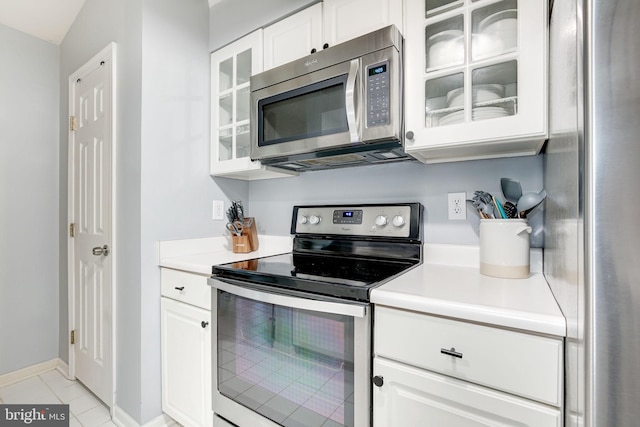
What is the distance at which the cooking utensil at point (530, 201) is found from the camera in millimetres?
1094

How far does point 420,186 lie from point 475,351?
33.5 inches

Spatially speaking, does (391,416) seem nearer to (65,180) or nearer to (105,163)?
(105,163)

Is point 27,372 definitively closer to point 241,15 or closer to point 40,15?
point 40,15

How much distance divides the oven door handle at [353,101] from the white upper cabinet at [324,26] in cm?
19

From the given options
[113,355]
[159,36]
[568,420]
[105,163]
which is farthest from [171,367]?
[159,36]

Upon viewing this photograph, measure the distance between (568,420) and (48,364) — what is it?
3118 mm

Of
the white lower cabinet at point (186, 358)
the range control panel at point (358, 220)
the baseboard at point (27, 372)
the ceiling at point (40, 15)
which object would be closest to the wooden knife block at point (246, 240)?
the range control panel at point (358, 220)

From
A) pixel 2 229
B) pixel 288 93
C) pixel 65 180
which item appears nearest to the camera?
pixel 288 93

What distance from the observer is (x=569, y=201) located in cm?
63

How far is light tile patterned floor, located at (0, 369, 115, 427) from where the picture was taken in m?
1.72

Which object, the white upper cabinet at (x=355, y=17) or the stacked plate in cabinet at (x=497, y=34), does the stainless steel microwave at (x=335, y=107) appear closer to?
the white upper cabinet at (x=355, y=17)

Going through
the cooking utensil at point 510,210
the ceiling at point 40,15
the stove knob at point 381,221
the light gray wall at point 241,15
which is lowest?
the stove knob at point 381,221

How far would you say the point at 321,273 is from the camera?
120 cm

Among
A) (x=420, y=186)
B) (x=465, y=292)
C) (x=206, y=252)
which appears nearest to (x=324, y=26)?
(x=420, y=186)
